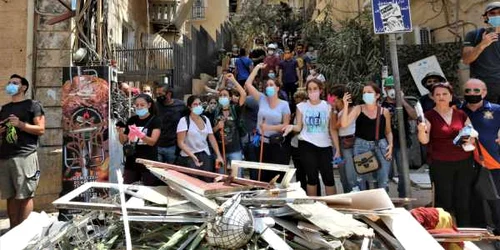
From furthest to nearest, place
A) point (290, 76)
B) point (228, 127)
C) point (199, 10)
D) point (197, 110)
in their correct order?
1. point (199, 10)
2. point (290, 76)
3. point (228, 127)
4. point (197, 110)

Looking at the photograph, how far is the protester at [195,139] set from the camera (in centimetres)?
523

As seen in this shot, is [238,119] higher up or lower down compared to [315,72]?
lower down

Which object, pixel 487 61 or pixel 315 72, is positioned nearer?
pixel 487 61

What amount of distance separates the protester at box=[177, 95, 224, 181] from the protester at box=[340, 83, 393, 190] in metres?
1.81

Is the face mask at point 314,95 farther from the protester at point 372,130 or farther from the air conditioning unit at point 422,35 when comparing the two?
the air conditioning unit at point 422,35

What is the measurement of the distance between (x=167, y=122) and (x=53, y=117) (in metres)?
2.56

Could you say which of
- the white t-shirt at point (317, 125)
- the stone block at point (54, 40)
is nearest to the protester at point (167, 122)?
the white t-shirt at point (317, 125)

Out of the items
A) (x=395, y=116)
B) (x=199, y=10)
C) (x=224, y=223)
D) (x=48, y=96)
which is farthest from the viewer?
(x=199, y=10)

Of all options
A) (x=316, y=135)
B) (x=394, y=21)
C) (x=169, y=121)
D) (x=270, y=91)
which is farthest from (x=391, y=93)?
(x=169, y=121)

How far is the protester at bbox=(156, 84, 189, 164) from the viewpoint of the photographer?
5.48 m

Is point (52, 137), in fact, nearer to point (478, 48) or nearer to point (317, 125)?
point (317, 125)

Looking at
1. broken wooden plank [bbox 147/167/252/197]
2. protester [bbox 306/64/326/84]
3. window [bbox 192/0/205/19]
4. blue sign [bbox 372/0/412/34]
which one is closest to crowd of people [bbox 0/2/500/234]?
blue sign [bbox 372/0/412/34]

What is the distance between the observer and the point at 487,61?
211 inches

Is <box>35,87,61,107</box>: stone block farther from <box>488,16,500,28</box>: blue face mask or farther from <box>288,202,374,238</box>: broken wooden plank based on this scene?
<box>488,16,500,28</box>: blue face mask
